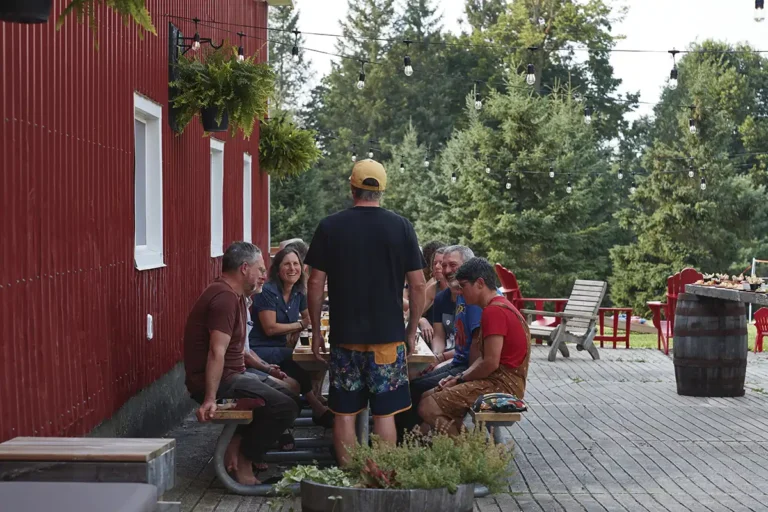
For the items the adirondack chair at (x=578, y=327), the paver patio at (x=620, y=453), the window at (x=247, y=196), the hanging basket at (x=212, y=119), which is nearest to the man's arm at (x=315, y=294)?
the paver patio at (x=620, y=453)

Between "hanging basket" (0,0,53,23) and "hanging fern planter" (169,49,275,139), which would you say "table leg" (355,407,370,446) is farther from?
"hanging basket" (0,0,53,23)

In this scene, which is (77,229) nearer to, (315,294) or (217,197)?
(315,294)

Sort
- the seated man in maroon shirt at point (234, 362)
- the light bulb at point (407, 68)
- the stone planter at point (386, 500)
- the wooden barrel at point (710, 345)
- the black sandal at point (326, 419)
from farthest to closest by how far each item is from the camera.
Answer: the light bulb at point (407, 68) < the wooden barrel at point (710, 345) < the black sandal at point (326, 419) < the seated man in maroon shirt at point (234, 362) < the stone planter at point (386, 500)

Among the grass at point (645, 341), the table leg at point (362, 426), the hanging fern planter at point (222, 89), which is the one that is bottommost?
the grass at point (645, 341)

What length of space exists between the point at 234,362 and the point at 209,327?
0.38 meters

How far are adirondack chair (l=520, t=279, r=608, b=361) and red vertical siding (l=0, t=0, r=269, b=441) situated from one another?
24.6ft

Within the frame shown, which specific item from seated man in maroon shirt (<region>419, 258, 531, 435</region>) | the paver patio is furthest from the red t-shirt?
the paver patio

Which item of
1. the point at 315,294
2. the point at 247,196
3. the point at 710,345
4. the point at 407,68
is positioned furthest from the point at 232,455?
the point at 247,196

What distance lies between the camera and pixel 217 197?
13.5 m

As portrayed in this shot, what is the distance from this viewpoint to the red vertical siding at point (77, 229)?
5.51m

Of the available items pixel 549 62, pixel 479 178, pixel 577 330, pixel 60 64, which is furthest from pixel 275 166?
pixel 549 62

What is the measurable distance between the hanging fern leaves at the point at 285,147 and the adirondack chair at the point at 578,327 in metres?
3.55

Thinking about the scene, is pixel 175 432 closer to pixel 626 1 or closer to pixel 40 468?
pixel 40 468

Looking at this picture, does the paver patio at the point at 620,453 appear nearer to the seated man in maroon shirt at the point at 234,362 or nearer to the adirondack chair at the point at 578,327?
the seated man in maroon shirt at the point at 234,362
